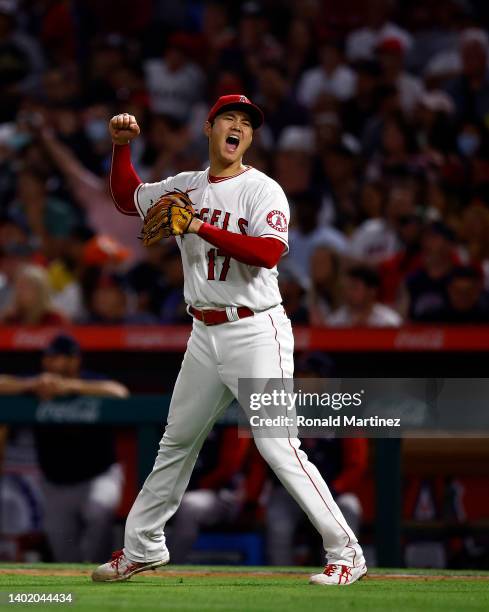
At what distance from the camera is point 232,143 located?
481 cm

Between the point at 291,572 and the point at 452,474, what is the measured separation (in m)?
1.41

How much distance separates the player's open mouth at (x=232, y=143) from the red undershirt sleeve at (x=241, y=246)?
43 cm

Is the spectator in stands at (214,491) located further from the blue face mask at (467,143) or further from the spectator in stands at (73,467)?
the blue face mask at (467,143)

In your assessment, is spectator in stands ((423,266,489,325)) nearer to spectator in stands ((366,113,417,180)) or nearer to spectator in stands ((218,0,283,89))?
spectator in stands ((366,113,417,180))

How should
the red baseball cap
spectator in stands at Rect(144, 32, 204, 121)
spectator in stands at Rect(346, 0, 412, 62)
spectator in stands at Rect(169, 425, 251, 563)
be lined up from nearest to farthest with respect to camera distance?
the red baseball cap, spectator in stands at Rect(169, 425, 251, 563), spectator in stands at Rect(346, 0, 412, 62), spectator in stands at Rect(144, 32, 204, 121)

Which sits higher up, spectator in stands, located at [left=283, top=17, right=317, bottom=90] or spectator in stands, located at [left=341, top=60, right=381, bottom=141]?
spectator in stands, located at [left=283, top=17, right=317, bottom=90]

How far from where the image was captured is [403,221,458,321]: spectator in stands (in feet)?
25.5

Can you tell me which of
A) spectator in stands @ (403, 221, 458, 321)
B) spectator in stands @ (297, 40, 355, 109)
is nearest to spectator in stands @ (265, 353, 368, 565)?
spectator in stands @ (403, 221, 458, 321)

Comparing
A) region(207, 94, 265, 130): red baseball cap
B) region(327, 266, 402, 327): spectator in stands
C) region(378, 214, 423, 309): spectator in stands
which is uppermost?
region(378, 214, 423, 309): spectator in stands

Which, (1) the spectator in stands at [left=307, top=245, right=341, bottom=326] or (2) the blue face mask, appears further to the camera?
(2) the blue face mask

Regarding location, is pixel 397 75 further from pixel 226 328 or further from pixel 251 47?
pixel 226 328

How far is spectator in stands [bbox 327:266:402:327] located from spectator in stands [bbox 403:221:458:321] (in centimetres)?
18

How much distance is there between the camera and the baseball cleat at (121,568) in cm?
479

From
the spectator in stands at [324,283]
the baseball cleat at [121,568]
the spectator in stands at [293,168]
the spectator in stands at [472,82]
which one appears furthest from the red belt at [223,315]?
the spectator in stands at [472,82]
